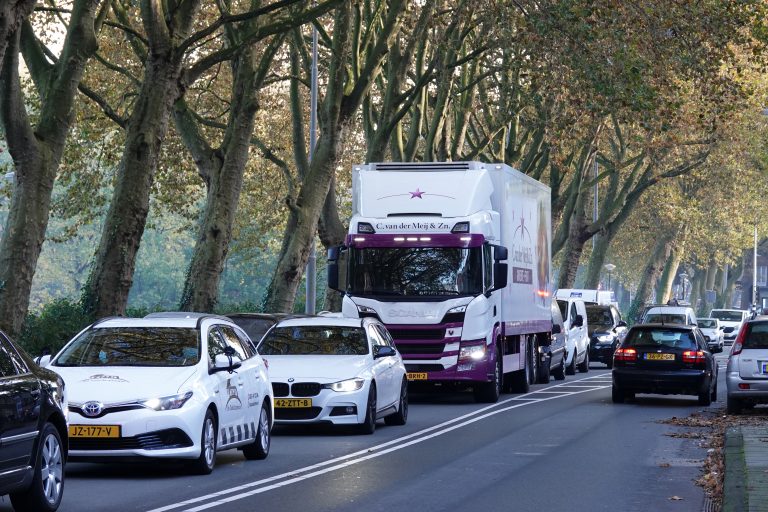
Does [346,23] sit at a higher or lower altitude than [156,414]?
higher

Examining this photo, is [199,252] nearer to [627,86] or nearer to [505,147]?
[627,86]

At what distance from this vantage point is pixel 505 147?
166 feet

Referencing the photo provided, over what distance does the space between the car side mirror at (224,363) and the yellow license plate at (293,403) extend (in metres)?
3.74

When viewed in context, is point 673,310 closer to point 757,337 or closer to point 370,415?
point 757,337

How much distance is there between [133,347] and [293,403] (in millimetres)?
4362

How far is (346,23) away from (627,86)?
7.63 m

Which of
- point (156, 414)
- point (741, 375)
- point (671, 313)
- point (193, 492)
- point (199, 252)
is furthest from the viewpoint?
point (671, 313)

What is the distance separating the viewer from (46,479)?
11273 mm

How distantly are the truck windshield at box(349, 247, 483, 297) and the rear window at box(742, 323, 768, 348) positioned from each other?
4.55 metres

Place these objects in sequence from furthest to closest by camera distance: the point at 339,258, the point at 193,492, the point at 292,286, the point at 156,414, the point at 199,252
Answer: the point at 292,286 < the point at 199,252 < the point at 339,258 < the point at 156,414 < the point at 193,492

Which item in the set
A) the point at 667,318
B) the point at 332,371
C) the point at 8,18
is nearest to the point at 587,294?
the point at 667,318

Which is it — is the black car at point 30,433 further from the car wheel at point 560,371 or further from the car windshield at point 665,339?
the car wheel at point 560,371

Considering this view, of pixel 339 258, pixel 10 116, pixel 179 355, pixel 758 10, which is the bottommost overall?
pixel 179 355

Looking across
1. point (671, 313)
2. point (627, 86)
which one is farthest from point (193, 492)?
point (671, 313)
